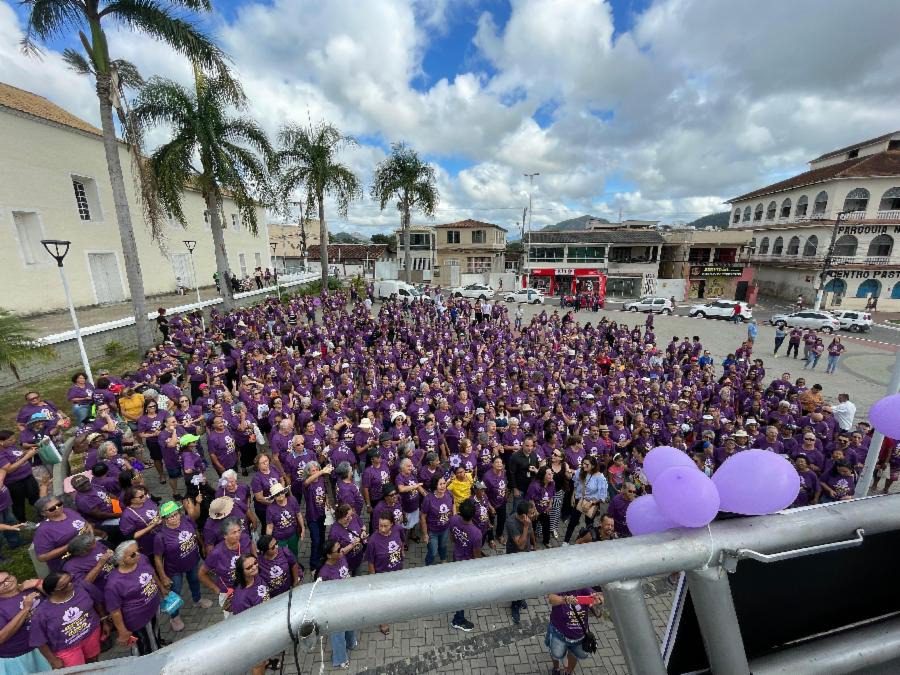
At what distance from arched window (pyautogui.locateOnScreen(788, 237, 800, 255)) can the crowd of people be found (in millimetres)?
35919

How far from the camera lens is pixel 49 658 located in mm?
3527

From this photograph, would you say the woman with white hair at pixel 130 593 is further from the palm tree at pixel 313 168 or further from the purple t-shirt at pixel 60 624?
the palm tree at pixel 313 168

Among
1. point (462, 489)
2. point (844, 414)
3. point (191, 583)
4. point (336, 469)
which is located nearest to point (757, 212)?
point (844, 414)

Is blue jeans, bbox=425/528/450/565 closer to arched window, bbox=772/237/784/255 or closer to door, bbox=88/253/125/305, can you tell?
door, bbox=88/253/125/305

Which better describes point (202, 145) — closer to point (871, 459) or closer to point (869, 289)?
point (871, 459)

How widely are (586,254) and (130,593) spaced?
46.3 meters

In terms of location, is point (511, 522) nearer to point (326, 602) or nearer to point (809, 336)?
point (326, 602)

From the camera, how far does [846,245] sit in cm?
3594

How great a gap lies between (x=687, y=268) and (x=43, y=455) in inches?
1971

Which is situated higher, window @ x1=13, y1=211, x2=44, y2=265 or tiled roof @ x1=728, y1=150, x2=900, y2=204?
tiled roof @ x1=728, y1=150, x2=900, y2=204

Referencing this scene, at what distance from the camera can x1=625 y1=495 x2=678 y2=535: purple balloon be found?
2061 mm

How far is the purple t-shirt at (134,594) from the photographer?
12.8ft

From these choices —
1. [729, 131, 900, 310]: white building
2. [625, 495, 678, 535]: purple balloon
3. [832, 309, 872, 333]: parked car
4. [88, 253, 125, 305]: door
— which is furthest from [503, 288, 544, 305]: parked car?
[625, 495, 678, 535]: purple balloon

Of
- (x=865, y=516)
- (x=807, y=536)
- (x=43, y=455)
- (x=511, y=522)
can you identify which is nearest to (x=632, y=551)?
(x=807, y=536)
